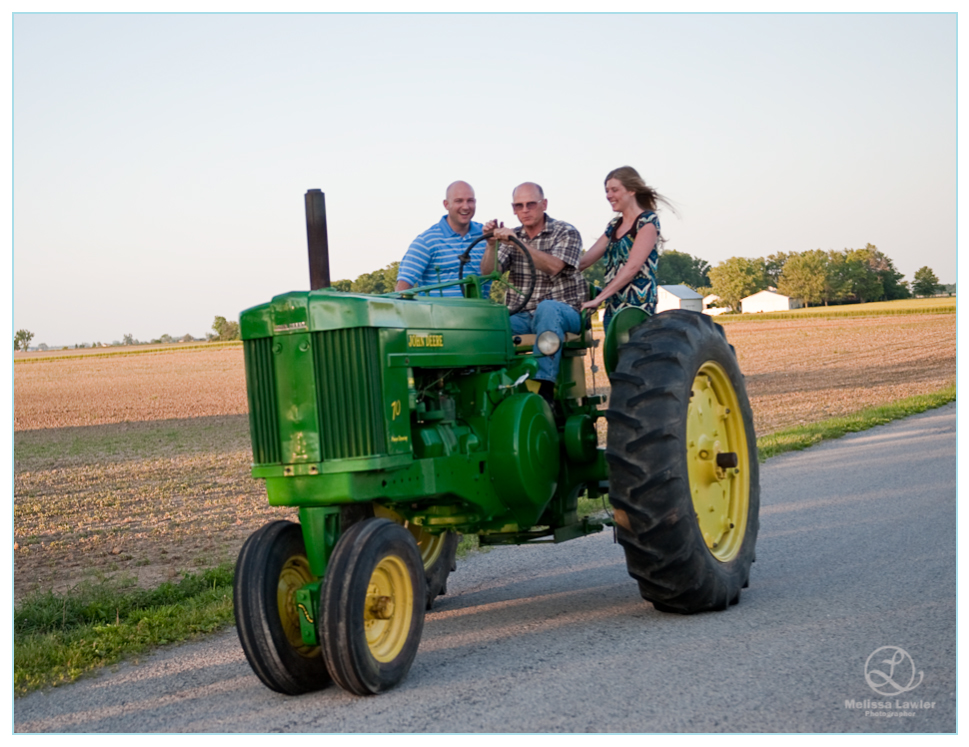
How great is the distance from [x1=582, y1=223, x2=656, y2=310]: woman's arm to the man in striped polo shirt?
689 mm

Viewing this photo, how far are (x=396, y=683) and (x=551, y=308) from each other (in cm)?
208

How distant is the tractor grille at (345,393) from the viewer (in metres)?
3.87

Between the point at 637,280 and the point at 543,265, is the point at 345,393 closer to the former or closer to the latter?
the point at 543,265

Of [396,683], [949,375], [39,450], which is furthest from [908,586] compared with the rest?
[949,375]

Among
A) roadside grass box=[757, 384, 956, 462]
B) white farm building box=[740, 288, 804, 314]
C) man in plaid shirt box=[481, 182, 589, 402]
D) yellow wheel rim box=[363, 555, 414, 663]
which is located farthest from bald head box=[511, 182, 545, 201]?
white farm building box=[740, 288, 804, 314]

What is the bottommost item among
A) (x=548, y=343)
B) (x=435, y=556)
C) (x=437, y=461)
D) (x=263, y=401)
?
(x=435, y=556)

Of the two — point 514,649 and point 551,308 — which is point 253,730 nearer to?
point 514,649

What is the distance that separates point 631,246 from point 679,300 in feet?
26.7

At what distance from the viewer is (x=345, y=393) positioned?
388 cm

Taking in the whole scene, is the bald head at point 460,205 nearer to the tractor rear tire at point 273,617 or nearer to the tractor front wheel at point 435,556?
the tractor front wheel at point 435,556

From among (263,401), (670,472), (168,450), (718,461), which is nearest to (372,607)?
(263,401)

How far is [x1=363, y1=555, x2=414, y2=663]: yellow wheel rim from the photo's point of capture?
12.3 feet

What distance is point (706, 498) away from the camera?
5.15 m

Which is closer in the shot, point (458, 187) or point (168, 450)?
point (458, 187)
